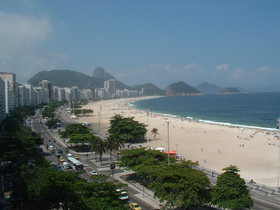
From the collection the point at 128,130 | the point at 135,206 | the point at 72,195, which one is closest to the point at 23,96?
the point at 128,130

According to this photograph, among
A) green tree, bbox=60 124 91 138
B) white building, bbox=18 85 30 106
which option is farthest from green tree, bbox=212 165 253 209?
white building, bbox=18 85 30 106

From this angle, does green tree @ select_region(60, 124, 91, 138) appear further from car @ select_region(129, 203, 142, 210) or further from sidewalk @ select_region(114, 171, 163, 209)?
car @ select_region(129, 203, 142, 210)

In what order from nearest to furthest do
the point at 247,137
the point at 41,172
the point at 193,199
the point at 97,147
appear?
the point at 193,199 → the point at 41,172 → the point at 97,147 → the point at 247,137

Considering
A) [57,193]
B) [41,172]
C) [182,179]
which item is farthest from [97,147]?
[57,193]

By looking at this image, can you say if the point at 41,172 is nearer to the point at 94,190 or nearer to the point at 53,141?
the point at 94,190

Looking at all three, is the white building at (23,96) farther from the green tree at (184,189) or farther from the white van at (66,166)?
the green tree at (184,189)

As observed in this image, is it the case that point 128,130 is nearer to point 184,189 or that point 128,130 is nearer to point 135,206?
point 135,206

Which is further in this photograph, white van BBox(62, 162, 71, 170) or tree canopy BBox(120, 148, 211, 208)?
white van BBox(62, 162, 71, 170)

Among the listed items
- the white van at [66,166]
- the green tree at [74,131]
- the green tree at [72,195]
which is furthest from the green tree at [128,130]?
the green tree at [72,195]

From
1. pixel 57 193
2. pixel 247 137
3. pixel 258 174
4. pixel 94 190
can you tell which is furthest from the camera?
pixel 247 137

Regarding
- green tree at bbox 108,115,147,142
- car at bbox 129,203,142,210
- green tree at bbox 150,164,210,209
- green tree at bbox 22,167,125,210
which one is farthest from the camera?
green tree at bbox 108,115,147,142

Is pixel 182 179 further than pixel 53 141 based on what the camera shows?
No
